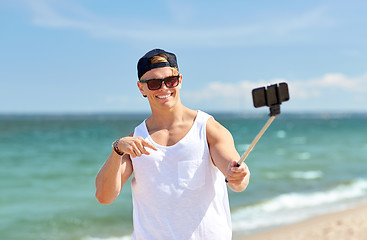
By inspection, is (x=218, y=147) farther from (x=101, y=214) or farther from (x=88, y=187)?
(x=88, y=187)

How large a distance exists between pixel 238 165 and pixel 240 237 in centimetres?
692

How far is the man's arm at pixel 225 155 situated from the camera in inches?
83.0

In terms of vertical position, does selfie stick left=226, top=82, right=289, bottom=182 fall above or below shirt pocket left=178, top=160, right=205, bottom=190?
above

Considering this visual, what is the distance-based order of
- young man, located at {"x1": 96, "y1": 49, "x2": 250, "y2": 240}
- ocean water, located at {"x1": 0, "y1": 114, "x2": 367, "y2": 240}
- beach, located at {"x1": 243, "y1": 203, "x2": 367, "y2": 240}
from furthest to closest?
ocean water, located at {"x1": 0, "y1": 114, "x2": 367, "y2": 240}
beach, located at {"x1": 243, "y1": 203, "x2": 367, "y2": 240}
young man, located at {"x1": 96, "y1": 49, "x2": 250, "y2": 240}

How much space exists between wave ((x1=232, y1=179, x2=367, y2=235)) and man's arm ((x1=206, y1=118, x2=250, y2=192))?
22.5ft


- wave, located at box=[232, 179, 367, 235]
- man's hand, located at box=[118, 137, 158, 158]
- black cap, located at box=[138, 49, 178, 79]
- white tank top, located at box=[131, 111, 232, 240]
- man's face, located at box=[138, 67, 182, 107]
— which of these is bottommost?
wave, located at box=[232, 179, 367, 235]

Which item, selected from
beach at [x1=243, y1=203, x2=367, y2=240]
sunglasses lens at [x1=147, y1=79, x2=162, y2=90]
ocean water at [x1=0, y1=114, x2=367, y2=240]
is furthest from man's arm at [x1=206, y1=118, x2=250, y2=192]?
ocean water at [x1=0, y1=114, x2=367, y2=240]

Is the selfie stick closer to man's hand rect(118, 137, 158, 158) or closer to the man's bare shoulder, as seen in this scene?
the man's bare shoulder

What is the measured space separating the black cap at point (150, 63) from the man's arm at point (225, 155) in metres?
0.40

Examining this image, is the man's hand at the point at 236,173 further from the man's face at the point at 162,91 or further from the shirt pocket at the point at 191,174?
Answer: the man's face at the point at 162,91

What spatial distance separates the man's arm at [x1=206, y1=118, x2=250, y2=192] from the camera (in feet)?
6.91

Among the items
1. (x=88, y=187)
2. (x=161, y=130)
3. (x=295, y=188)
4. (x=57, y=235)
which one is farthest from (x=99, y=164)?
(x=161, y=130)

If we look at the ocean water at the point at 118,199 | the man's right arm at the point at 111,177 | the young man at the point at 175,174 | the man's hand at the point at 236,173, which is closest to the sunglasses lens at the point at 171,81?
the young man at the point at 175,174

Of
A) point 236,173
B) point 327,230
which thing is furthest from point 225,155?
point 327,230
